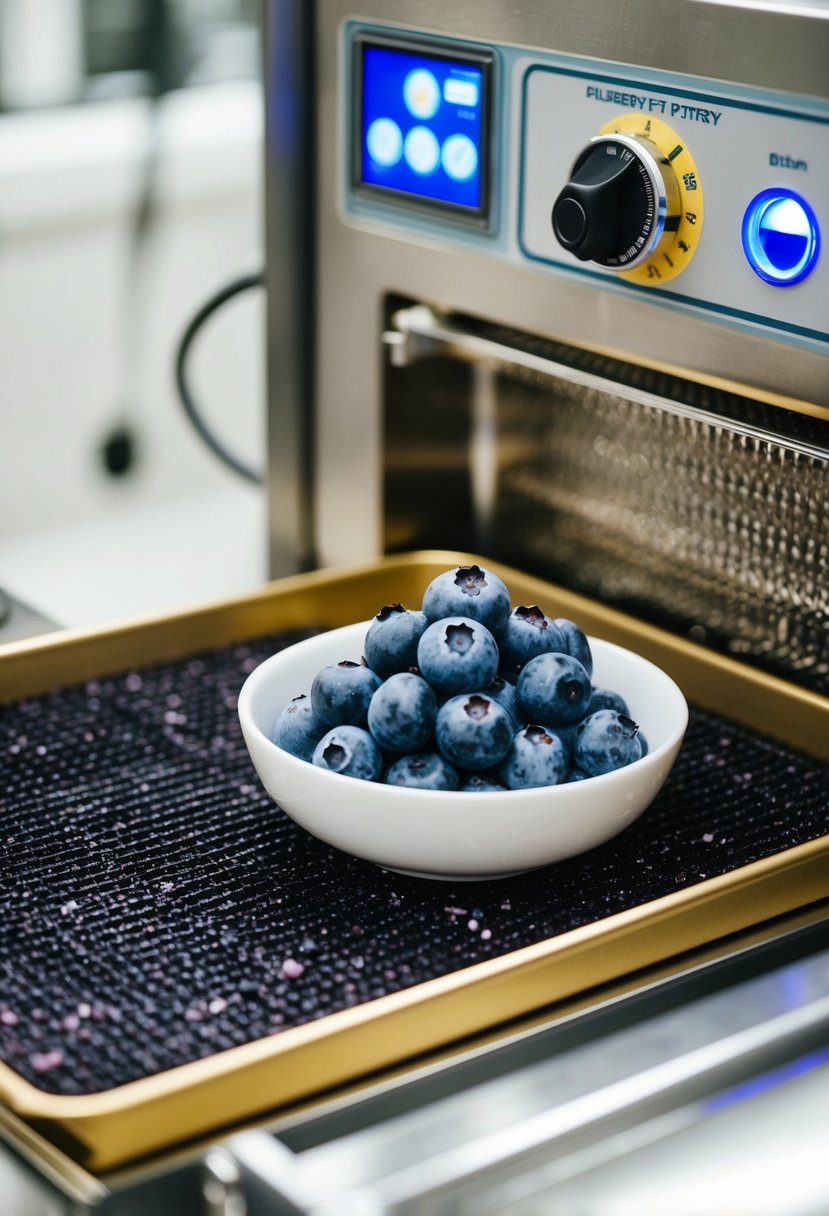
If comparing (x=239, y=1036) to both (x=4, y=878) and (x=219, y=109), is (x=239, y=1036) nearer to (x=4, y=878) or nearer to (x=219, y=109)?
(x=4, y=878)

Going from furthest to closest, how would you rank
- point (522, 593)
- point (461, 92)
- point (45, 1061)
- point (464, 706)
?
point (522, 593)
point (461, 92)
point (464, 706)
point (45, 1061)

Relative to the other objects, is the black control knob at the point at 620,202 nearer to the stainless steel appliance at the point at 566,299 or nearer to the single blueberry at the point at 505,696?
the stainless steel appliance at the point at 566,299

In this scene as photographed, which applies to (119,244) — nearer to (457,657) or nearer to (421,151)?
(421,151)

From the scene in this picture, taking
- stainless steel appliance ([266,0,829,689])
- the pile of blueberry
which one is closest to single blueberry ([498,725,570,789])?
the pile of blueberry

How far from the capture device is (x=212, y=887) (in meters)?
0.72

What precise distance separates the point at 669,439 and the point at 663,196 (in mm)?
207

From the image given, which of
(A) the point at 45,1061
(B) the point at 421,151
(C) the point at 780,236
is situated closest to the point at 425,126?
(B) the point at 421,151

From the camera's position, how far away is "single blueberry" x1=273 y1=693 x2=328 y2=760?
73 centimetres

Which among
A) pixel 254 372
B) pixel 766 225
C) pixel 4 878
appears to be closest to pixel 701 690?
pixel 766 225

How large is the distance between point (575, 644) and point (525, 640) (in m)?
0.03

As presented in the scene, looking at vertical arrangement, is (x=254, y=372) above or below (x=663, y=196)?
below

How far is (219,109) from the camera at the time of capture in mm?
2086

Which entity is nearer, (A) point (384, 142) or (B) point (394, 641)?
(B) point (394, 641)

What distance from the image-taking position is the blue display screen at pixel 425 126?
2.94 ft
